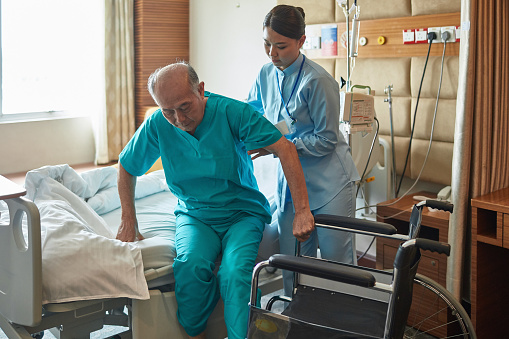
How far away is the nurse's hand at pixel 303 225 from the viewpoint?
6.21ft

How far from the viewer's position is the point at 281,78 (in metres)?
2.24

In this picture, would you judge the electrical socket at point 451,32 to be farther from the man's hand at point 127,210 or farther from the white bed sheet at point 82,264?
the white bed sheet at point 82,264

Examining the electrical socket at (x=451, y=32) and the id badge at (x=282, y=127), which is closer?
the id badge at (x=282, y=127)

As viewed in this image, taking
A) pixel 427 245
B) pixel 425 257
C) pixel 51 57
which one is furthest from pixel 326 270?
pixel 51 57

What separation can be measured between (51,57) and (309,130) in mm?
3068

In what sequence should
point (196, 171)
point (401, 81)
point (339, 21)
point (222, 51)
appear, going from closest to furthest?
point (196, 171) → point (401, 81) → point (339, 21) → point (222, 51)

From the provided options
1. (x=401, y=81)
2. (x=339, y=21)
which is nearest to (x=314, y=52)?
(x=339, y=21)

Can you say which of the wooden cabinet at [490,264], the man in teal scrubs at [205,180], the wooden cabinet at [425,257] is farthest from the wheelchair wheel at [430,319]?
the man in teal scrubs at [205,180]

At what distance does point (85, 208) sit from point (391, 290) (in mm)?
1305

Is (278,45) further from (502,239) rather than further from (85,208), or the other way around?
(502,239)

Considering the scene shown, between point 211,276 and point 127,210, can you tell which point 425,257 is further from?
point 127,210

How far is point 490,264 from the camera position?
2.41 meters

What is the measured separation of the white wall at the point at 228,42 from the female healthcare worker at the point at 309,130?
72.4 inches

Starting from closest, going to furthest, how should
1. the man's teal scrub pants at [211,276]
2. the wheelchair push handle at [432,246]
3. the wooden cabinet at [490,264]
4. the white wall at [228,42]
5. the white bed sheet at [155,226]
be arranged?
1. the wheelchair push handle at [432,246]
2. the man's teal scrub pants at [211,276]
3. the white bed sheet at [155,226]
4. the wooden cabinet at [490,264]
5. the white wall at [228,42]
